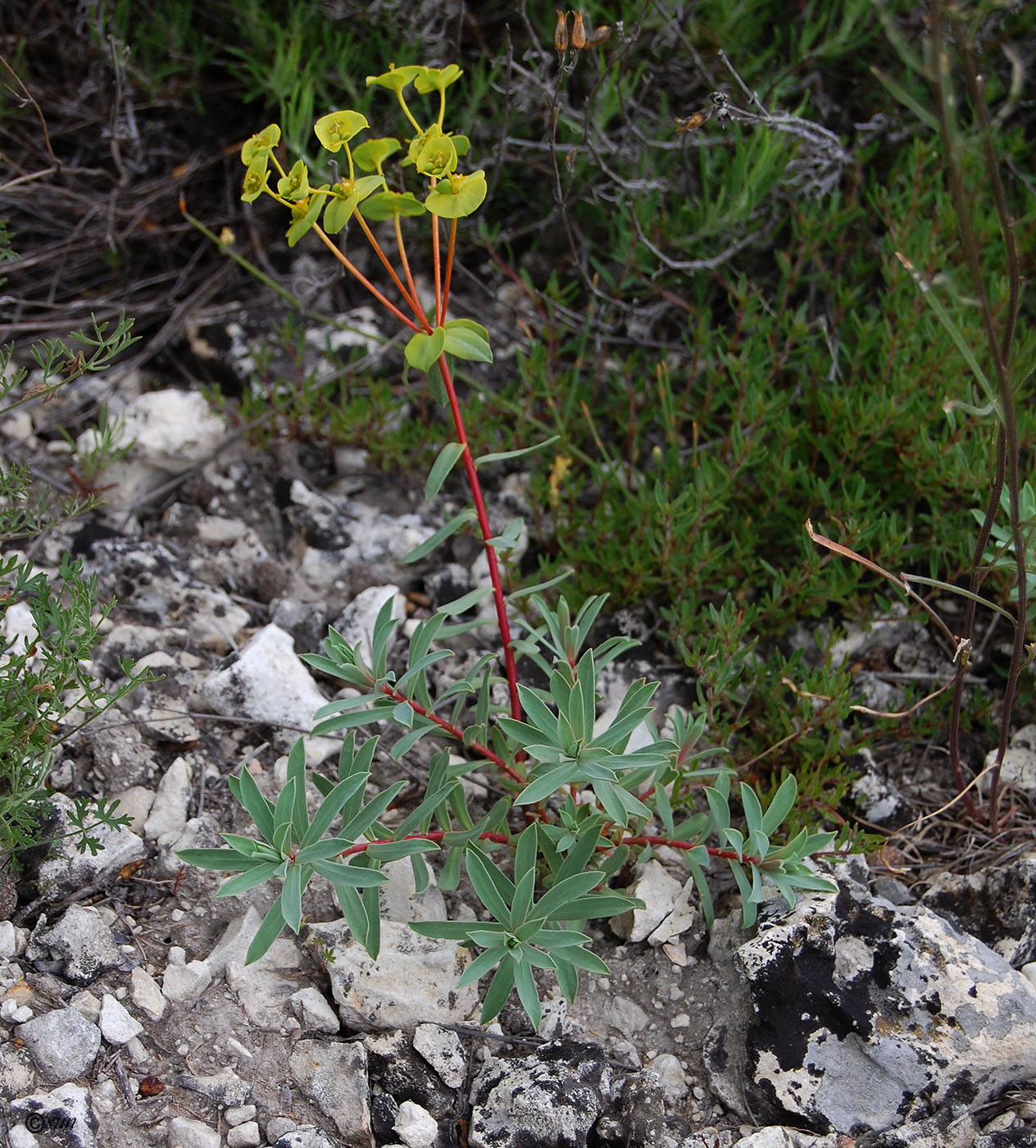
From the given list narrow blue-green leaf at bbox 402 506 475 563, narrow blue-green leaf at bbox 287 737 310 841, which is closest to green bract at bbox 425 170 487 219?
narrow blue-green leaf at bbox 402 506 475 563

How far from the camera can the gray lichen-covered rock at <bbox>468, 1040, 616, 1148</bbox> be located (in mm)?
2111

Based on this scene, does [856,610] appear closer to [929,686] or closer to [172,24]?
[929,686]

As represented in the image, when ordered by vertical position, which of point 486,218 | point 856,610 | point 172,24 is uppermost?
point 172,24

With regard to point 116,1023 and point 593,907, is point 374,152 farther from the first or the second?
point 116,1023

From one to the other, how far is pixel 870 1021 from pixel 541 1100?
30.1 inches

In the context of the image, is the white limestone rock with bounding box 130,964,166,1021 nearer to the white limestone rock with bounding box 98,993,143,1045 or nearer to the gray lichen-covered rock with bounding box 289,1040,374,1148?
the white limestone rock with bounding box 98,993,143,1045

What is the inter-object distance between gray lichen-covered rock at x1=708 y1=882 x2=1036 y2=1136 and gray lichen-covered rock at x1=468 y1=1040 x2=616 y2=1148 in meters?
0.32

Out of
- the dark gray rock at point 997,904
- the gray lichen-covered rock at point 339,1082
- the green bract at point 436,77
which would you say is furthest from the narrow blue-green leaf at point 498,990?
the green bract at point 436,77

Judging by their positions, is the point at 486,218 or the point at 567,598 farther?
the point at 486,218

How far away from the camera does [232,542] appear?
11.6ft

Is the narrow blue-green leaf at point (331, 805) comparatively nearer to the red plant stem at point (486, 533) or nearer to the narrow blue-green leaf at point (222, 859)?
the narrow blue-green leaf at point (222, 859)

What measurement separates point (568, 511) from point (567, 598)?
0.35 meters

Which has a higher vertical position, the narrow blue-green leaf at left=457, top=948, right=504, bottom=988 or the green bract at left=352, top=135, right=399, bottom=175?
the green bract at left=352, top=135, right=399, bottom=175

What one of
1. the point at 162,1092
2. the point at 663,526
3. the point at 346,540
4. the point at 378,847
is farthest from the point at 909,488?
the point at 162,1092
